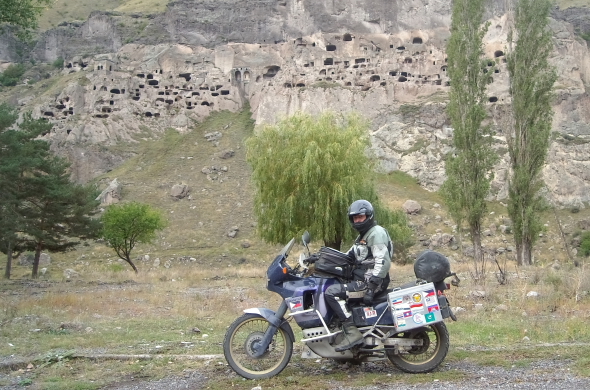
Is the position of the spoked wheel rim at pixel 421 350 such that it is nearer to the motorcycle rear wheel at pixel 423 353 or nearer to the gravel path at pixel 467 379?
the motorcycle rear wheel at pixel 423 353

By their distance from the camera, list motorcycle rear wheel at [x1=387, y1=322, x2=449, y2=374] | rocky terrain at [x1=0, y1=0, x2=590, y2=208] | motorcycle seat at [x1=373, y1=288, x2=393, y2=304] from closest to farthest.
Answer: motorcycle rear wheel at [x1=387, y1=322, x2=449, y2=374], motorcycle seat at [x1=373, y1=288, x2=393, y2=304], rocky terrain at [x1=0, y1=0, x2=590, y2=208]

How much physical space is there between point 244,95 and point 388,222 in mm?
49863

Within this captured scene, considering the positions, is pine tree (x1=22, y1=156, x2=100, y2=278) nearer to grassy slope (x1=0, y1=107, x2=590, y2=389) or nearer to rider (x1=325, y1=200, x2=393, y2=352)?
grassy slope (x1=0, y1=107, x2=590, y2=389)

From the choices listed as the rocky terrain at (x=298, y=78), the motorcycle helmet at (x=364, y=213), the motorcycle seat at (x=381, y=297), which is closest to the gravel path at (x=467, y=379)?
the motorcycle seat at (x=381, y=297)

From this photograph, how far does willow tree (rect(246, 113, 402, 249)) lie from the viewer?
20609 millimetres

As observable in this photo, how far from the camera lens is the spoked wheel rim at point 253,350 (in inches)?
252

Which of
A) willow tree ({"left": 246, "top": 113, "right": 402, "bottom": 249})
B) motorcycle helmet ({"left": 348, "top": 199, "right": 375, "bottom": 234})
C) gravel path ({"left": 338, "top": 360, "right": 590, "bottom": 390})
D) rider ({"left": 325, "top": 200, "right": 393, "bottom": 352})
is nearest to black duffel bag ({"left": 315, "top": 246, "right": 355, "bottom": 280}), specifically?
rider ({"left": 325, "top": 200, "right": 393, "bottom": 352})

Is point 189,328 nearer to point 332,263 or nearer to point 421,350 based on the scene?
point 332,263

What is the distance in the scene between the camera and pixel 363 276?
6.47m

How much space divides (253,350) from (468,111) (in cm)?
1661

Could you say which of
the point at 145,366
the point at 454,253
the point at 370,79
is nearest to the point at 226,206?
the point at 454,253

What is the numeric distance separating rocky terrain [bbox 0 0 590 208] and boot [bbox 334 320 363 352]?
1811 inches

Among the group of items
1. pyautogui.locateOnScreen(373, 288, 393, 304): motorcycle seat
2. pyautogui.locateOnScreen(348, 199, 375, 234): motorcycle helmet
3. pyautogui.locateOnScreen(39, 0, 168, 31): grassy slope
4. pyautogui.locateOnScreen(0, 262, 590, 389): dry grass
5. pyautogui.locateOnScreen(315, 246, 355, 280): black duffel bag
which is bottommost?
pyautogui.locateOnScreen(0, 262, 590, 389): dry grass

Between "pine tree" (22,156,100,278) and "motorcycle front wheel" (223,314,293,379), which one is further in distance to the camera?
"pine tree" (22,156,100,278)
